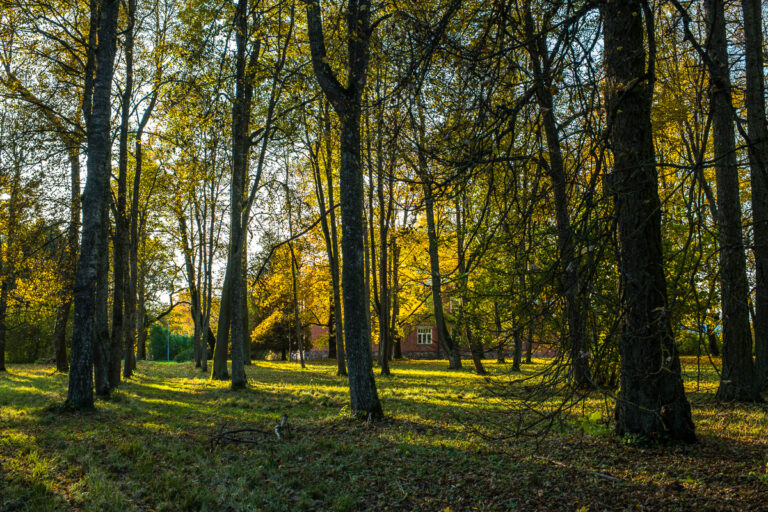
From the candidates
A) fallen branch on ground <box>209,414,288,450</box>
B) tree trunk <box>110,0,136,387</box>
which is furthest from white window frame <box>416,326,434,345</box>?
fallen branch on ground <box>209,414,288,450</box>

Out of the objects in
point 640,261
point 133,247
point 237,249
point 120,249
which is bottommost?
point 640,261

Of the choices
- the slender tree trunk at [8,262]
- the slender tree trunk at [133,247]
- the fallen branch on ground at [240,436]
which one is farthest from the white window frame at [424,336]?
the fallen branch on ground at [240,436]

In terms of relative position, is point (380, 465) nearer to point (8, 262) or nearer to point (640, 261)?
point (640, 261)

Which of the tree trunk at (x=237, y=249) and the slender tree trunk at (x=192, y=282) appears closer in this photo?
the tree trunk at (x=237, y=249)

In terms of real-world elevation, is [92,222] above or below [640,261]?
above

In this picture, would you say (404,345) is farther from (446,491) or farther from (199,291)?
(446,491)

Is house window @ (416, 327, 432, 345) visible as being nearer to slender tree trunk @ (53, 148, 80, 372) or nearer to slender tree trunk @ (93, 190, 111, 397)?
slender tree trunk @ (53, 148, 80, 372)

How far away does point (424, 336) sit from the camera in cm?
4512

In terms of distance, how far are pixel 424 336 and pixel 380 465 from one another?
1588 inches

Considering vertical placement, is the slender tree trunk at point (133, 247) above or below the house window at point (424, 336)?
above

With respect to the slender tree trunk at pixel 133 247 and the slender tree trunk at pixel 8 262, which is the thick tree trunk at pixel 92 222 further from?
the slender tree trunk at pixel 8 262

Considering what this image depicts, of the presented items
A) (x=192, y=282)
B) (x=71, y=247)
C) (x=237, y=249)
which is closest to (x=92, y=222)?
(x=71, y=247)

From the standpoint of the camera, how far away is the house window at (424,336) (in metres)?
44.1

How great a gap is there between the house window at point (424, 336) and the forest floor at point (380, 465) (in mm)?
36282
